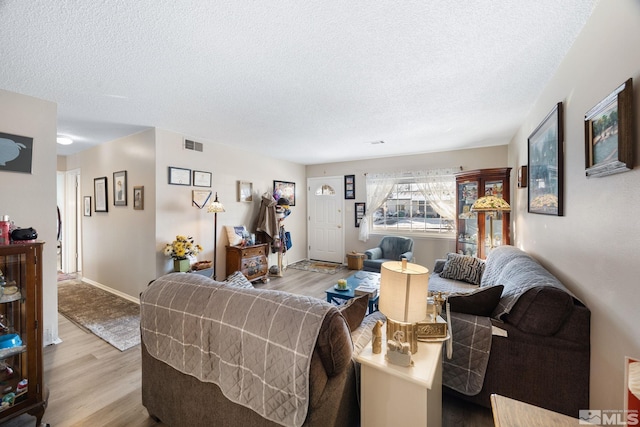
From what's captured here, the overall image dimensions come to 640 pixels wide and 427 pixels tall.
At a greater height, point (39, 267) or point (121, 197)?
point (121, 197)

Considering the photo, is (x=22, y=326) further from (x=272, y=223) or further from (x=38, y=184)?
(x=272, y=223)

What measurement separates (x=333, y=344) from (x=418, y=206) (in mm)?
4475

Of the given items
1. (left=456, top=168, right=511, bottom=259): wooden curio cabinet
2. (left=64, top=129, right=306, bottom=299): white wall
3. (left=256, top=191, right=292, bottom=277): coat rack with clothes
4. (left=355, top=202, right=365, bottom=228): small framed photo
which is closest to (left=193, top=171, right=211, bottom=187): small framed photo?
(left=64, top=129, right=306, bottom=299): white wall

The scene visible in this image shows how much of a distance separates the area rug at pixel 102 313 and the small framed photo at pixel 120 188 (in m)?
1.41

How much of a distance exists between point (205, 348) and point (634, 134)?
7.00 ft

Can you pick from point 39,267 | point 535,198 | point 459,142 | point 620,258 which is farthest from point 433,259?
point 39,267

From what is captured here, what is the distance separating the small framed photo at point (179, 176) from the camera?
3486mm

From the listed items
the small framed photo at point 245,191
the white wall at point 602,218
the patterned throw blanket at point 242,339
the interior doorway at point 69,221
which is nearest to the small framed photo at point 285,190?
the small framed photo at point 245,191

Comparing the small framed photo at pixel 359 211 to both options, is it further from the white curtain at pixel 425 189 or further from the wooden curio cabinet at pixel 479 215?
the wooden curio cabinet at pixel 479 215

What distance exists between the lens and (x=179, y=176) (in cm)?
359

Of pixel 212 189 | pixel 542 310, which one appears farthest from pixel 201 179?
pixel 542 310

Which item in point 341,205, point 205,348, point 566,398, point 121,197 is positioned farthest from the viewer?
point 341,205

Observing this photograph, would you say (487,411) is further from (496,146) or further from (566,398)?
(496,146)

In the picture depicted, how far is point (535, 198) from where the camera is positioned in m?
2.32
